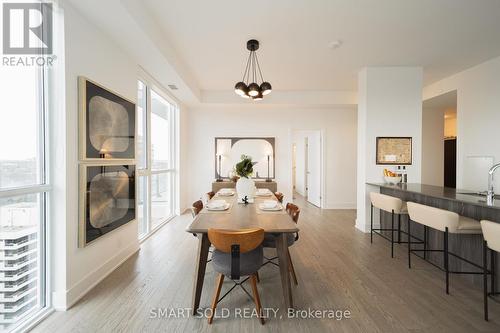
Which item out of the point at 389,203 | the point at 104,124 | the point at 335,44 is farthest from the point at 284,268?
the point at 335,44

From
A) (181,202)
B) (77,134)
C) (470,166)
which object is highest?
(77,134)

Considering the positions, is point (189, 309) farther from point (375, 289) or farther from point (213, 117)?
point (213, 117)

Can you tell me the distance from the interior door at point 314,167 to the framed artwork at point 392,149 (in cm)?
215

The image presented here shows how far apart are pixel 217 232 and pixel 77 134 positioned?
5.57 feet

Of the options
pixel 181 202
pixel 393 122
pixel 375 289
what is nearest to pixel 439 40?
pixel 393 122

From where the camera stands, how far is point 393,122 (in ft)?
13.7

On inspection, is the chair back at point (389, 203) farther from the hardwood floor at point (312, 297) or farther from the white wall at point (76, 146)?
the white wall at point (76, 146)

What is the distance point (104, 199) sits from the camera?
2.53 m

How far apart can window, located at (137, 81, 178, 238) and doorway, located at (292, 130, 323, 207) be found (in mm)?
3391

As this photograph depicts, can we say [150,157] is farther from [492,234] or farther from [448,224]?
[492,234]

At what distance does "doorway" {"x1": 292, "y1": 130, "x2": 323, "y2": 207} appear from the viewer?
6336mm

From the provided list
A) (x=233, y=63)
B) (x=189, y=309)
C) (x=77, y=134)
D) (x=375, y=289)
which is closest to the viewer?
(x=189, y=309)

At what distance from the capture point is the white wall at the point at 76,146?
2.06 metres

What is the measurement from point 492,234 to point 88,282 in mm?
3682
